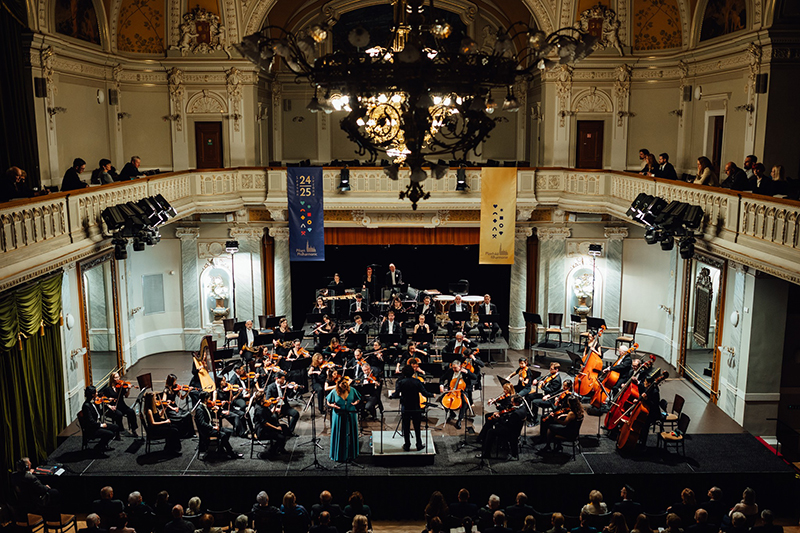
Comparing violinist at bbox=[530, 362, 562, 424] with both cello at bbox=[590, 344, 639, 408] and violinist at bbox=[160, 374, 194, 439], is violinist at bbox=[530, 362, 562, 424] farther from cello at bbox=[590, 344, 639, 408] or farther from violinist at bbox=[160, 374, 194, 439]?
violinist at bbox=[160, 374, 194, 439]

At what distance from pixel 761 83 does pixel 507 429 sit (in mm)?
8564

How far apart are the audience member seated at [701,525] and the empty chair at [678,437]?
2766 mm

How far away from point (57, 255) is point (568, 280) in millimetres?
12185

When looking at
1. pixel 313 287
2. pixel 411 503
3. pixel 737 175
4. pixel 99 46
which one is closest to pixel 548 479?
pixel 411 503

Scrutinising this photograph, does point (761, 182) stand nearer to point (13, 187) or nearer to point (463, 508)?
point (463, 508)

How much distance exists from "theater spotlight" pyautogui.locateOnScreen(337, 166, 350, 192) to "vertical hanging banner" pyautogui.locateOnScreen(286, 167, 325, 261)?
0.52m

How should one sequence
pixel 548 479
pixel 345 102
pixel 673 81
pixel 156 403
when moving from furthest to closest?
pixel 673 81 < pixel 156 403 < pixel 548 479 < pixel 345 102

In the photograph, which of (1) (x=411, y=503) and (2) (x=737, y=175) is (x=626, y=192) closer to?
(2) (x=737, y=175)

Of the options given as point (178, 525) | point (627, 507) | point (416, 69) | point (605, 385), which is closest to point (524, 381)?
point (605, 385)

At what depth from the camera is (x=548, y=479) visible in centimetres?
1155

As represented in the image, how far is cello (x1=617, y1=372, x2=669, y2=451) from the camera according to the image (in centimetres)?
1210

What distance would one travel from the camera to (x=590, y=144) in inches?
746

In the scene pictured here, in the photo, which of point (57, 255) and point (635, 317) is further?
point (635, 317)

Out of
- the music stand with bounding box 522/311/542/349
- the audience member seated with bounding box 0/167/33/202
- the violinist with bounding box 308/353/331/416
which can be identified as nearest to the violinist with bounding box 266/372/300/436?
the violinist with bounding box 308/353/331/416
